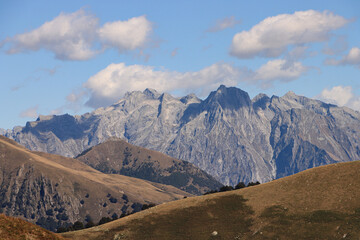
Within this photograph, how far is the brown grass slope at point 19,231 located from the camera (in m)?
56.5

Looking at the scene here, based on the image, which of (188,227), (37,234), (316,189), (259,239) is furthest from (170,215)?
(37,234)

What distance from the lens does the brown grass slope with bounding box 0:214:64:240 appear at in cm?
5653

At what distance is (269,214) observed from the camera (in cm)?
9169

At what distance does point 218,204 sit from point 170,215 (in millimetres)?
11601

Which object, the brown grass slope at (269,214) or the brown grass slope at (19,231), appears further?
the brown grass slope at (269,214)

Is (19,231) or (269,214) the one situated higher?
(19,231)

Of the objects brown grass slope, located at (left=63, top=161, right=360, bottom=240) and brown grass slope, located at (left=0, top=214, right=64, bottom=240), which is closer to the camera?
brown grass slope, located at (left=0, top=214, right=64, bottom=240)

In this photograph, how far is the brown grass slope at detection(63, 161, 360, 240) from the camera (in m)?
83.3

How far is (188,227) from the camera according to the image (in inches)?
3612

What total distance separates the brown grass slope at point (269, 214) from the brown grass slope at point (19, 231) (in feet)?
99.6

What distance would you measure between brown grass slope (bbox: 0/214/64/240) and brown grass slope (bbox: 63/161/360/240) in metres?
30.4

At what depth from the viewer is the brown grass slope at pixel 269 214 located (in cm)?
8331

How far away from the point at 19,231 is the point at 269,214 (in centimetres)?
5230

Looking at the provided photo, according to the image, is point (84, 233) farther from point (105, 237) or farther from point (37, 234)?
point (37, 234)
